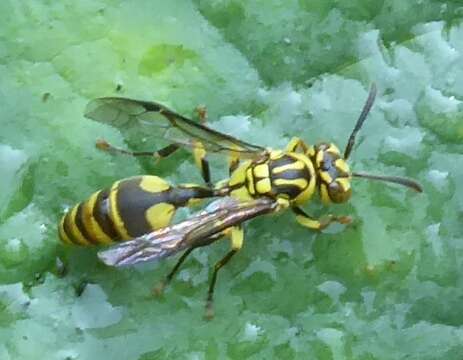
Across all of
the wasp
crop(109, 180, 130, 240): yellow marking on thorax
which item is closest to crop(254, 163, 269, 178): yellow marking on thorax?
the wasp

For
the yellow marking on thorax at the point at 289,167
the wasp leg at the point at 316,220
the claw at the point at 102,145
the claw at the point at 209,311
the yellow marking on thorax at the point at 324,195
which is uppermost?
the claw at the point at 102,145

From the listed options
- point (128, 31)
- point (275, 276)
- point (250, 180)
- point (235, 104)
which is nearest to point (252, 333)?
point (275, 276)

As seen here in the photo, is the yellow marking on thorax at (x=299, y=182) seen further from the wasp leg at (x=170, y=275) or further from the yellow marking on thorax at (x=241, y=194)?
the wasp leg at (x=170, y=275)

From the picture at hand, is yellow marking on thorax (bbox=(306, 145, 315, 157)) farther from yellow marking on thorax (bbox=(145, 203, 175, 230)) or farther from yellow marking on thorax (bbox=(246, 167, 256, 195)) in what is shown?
yellow marking on thorax (bbox=(145, 203, 175, 230))

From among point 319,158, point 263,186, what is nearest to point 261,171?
point 263,186

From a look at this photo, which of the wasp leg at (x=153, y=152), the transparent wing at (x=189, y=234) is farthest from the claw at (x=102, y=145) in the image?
the transparent wing at (x=189, y=234)
